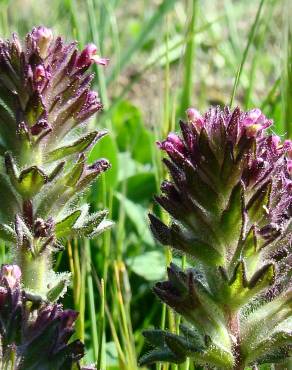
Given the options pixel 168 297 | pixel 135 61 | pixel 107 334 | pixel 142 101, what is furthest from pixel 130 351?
pixel 135 61

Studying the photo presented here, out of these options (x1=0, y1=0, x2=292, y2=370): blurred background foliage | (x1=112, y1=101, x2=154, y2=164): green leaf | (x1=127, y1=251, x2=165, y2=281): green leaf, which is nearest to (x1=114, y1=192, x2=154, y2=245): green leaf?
(x1=0, y1=0, x2=292, y2=370): blurred background foliage

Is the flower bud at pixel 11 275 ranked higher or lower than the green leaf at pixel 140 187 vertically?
lower

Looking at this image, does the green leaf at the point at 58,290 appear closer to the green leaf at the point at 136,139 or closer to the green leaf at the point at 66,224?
the green leaf at the point at 66,224

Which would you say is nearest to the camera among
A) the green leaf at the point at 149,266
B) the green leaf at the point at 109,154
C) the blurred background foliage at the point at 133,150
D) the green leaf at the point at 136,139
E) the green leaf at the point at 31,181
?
the green leaf at the point at 31,181

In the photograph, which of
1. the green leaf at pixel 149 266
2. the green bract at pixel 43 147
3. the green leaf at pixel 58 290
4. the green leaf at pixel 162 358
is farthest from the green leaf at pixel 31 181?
the green leaf at pixel 149 266

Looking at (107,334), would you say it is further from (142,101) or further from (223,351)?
(142,101)

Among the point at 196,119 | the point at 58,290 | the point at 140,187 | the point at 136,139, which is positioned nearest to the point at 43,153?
the point at 58,290

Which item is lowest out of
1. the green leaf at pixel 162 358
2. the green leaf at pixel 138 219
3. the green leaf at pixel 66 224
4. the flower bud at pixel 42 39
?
the green leaf at pixel 162 358

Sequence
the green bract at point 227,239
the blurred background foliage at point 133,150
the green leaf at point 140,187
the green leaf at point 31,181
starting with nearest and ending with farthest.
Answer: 1. the green bract at point 227,239
2. the green leaf at point 31,181
3. the blurred background foliage at point 133,150
4. the green leaf at point 140,187

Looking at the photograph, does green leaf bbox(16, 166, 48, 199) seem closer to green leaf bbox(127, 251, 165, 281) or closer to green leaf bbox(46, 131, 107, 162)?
green leaf bbox(46, 131, 107, 162)

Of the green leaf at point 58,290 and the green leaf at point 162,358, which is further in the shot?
the green leaf at point 58,290

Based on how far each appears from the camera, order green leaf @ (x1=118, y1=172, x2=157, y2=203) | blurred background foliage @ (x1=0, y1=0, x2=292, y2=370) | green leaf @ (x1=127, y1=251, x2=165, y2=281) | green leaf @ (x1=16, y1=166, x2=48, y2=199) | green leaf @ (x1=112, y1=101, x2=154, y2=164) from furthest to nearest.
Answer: green leaf @ (x1=112, y1=101, x2=154, y2=164) < green leaf @ (x1=118, y1=172, x2=157, y2=203) < green leaf @ (x1=127, y1=251, x2=165, y2=281) < blurred background foliage @ (x1=0, y1=0, x2=292, y2=370) < green leaf @ (x1=16, y1=166, x2=48, y2=199)
